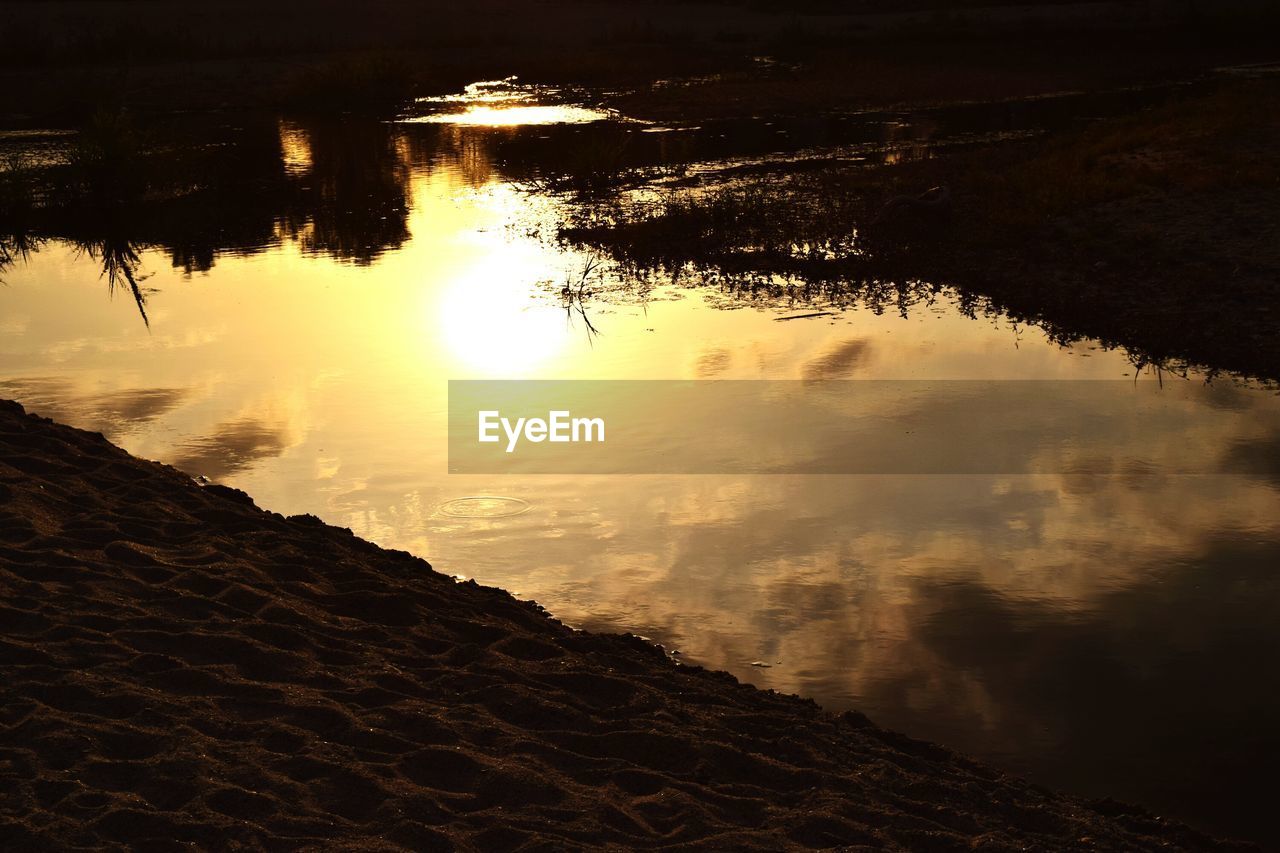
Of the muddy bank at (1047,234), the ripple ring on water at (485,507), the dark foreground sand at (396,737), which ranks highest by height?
the muddy bank at (1047,234)

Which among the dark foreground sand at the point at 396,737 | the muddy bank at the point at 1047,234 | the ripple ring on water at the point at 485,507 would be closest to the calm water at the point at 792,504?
the ripple ring on water at the point at 485,507

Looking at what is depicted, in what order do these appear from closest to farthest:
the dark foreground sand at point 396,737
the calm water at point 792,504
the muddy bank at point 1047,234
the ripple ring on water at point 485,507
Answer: the dark foreground sand at point 396,737 < the calm water at point 792,504 < the ripple ring on water at point 485,507 < the muddy bank at point 1047,234

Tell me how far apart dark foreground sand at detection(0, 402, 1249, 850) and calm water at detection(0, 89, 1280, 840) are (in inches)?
19.2

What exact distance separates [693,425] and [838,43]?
96.5 ft

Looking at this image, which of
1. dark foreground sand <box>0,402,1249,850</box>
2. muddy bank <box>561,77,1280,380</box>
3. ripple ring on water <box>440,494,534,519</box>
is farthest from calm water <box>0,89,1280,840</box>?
muddy bank <box>561,77,1280,380</box>

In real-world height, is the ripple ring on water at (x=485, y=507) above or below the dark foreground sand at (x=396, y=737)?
below

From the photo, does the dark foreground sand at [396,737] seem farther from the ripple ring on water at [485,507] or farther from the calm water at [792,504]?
the ripple ring on water at [485,507]

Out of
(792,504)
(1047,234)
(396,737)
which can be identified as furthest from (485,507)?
(1047,234)

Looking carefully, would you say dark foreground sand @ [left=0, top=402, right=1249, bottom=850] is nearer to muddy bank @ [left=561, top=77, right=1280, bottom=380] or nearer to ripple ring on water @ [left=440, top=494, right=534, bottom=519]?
ripple ring on water @ [left=440, top=494, right=534, bottom=519]

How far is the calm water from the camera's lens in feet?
17.4

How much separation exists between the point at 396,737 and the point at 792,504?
3.32 m

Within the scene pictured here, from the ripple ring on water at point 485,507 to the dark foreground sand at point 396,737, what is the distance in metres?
1.09

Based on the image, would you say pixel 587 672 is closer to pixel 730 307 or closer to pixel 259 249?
pixel 730 307

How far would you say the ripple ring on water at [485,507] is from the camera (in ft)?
23.6
